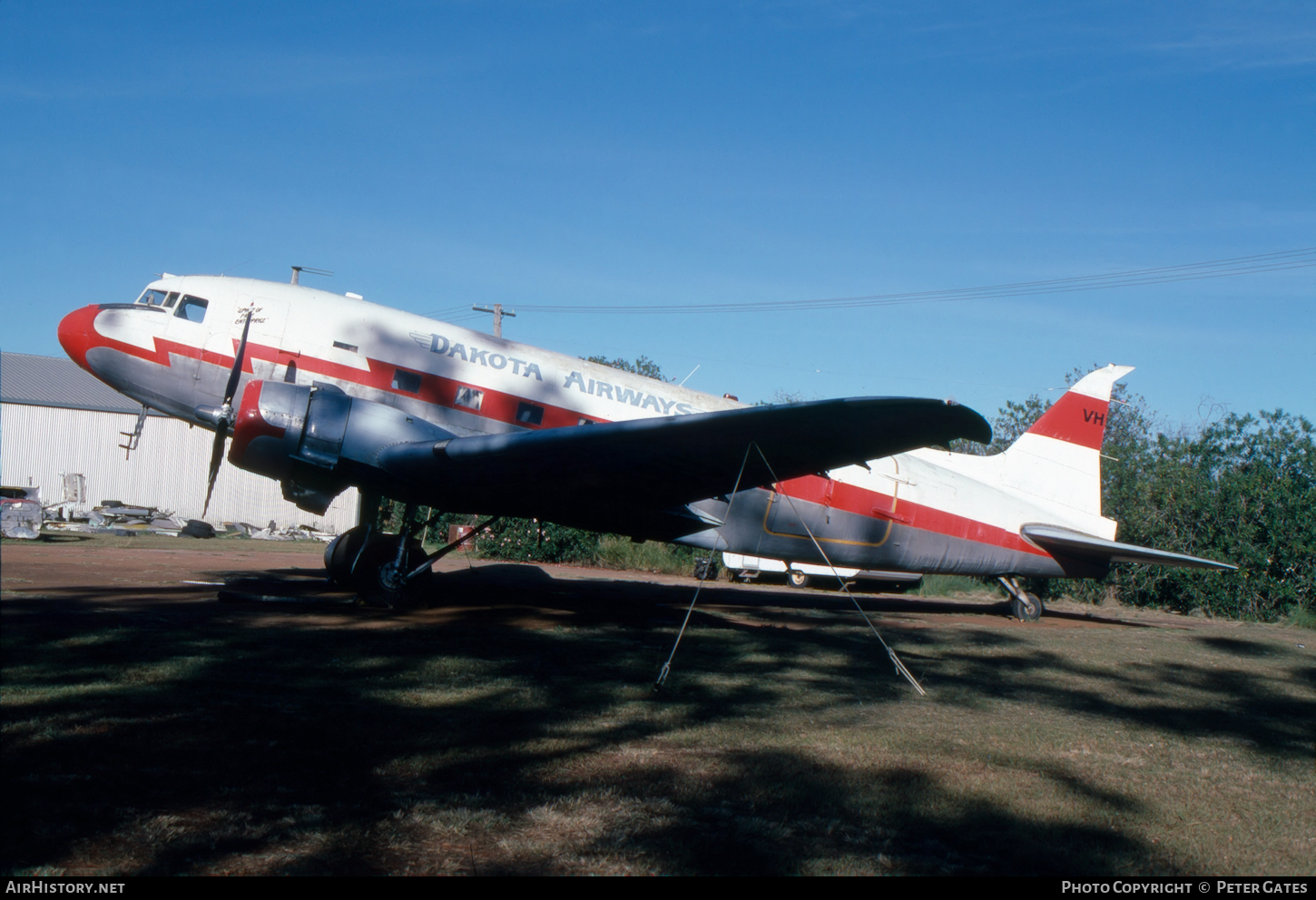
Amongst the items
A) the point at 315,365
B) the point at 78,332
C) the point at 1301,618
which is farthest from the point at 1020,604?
the point at 78,332

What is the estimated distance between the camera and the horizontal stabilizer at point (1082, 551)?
14156mm

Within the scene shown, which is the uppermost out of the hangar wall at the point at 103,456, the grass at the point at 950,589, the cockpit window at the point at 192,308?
the cockpit window at the point at 192,308

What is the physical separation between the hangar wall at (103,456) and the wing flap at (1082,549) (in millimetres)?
13815

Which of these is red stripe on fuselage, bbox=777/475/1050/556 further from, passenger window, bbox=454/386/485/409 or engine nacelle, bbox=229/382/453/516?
engine nacelle, bbox=229/382/453/516

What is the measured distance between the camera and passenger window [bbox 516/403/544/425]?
1120cm

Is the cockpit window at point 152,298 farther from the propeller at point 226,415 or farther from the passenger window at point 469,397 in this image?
the passenger window at point 469,397

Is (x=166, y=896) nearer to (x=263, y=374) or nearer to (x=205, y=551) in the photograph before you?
(x=263, y=374)

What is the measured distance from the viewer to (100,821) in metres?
3.37

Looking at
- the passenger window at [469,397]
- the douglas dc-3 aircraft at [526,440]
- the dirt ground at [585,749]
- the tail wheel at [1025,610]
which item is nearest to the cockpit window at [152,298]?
the douglas dc-3 aircraft at [526,440]

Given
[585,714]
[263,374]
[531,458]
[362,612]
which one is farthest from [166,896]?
[263,374]

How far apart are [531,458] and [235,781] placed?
5082mm

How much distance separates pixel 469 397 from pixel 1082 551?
35.6ft

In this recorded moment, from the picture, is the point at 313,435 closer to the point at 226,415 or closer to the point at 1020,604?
the point at 226,415

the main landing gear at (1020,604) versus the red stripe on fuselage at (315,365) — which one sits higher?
the red stripe on fuselage at (315,365)
